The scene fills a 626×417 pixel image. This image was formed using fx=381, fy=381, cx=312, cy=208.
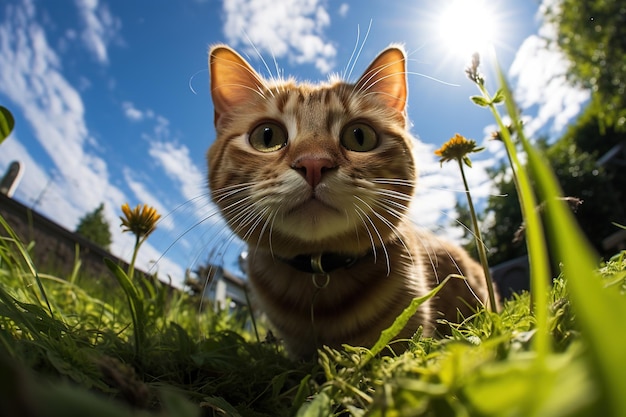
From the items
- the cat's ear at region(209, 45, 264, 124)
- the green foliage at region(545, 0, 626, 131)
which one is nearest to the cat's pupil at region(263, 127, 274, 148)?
the cat's ear at region(209, 45, 264, 124)

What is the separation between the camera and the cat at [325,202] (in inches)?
44.7

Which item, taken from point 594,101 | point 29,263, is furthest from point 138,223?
point 594,101

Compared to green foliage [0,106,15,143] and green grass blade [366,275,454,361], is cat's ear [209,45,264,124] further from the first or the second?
green grass blade [366,275,454,361]

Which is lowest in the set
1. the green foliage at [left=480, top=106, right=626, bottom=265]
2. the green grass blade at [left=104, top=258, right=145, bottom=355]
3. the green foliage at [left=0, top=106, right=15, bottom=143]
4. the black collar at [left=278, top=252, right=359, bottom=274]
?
the green grass blade at [left=104, top=258, right=145, bottom=355]

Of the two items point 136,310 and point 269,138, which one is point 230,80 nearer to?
point 269,138

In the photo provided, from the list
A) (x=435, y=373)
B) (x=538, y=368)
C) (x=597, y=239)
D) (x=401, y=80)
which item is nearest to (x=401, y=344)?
(x=435, y=373)

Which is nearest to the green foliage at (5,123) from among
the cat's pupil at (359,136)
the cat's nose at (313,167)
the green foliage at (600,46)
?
the cat's nose at (313,167)

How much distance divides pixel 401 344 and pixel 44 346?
2.65 ft

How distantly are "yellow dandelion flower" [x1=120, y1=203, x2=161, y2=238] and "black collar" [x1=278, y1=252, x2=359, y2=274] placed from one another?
0.53 meters

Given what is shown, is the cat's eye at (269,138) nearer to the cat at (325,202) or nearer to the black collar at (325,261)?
the cat at (325,202)

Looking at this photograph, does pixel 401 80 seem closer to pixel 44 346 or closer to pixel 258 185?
pixel 258 185

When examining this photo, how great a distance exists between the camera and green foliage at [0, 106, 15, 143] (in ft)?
2.85

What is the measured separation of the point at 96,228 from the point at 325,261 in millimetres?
21303

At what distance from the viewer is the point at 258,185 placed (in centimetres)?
116
